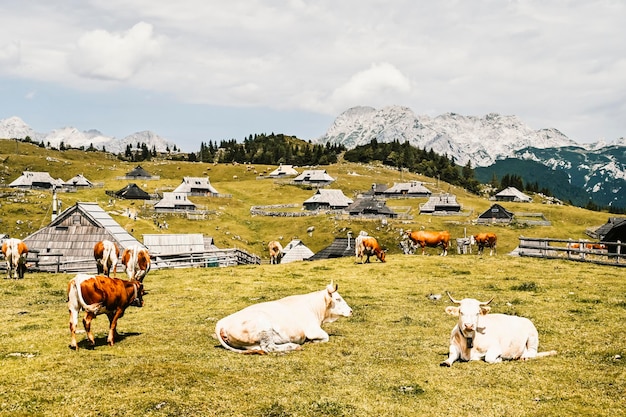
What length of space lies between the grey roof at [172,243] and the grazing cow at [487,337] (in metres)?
44.2

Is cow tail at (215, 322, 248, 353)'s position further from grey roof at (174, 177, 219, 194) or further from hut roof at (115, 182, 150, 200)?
grey roof at (174, 177, 219, 194)

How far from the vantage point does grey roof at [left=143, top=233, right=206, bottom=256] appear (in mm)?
53781

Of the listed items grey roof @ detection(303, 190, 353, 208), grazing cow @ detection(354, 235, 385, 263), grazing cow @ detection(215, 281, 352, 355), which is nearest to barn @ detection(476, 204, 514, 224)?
grey roof @ detection(303, 190, 353, 208)

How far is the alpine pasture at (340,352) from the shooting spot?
31.6 feet

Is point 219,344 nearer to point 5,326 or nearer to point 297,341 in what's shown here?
point 297,341

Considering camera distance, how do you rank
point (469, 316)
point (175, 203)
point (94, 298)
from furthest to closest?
point (175, 203)
point (94, 298)
point (469, 316)

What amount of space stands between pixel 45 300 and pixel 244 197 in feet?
405

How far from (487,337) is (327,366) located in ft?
14.0

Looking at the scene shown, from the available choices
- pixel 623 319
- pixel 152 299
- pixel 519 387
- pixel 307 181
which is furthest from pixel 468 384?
pixel 307 181

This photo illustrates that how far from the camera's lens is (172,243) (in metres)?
56.1

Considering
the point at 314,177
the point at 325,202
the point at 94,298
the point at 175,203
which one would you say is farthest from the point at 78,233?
the point at 314,177

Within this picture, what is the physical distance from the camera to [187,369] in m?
11.1

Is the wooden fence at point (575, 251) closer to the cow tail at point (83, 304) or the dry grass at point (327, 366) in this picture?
the dry grass at point (327, 366)

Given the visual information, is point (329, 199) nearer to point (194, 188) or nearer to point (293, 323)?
point (194, 188)
